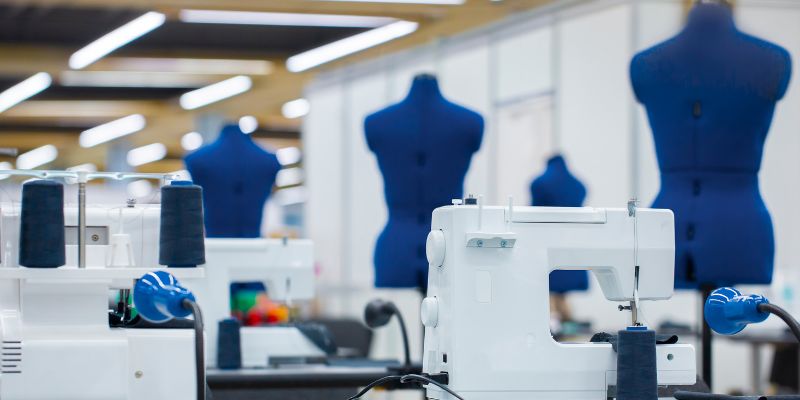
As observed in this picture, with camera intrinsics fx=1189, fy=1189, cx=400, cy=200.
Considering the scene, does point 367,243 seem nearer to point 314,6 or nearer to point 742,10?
point 314,6

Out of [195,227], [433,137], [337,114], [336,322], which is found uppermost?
[337,114]

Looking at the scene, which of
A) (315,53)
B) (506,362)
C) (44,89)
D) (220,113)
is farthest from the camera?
(220,113)

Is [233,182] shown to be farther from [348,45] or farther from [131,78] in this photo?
[131,78]

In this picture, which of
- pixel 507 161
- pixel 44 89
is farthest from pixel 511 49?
pixel 44 89

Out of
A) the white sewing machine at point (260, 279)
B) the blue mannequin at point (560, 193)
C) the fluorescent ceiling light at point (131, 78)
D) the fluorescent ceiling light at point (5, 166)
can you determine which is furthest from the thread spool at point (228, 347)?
the fluorescent ceiling light at point (131, 78)

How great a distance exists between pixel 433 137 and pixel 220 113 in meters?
9.06

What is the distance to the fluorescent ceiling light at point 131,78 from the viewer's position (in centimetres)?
1080

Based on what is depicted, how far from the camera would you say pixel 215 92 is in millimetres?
11898

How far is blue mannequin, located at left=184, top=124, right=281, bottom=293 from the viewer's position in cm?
439

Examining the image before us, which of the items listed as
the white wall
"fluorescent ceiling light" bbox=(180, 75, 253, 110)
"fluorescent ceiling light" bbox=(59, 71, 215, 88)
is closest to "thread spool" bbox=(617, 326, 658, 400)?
the white wall

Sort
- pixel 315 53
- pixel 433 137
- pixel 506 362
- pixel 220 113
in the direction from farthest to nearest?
pixel 220 113 < pixel 315 53 < pixel 433 137 < pixel 506 362

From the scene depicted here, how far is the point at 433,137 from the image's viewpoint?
408 cm

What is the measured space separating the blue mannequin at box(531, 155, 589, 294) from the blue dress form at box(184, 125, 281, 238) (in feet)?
→ 3.43

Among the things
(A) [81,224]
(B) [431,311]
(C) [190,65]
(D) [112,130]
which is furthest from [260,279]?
(D) [112,130]
